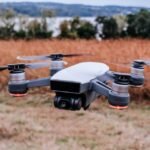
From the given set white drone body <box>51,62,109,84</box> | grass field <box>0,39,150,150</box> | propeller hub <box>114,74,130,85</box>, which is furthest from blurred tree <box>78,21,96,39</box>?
propeller hub <box>114,74,130,85</box>

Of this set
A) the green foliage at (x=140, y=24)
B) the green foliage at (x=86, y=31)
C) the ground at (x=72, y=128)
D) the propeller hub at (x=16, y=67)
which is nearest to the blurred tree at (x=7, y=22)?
the green foliage at (x=86, y=31)

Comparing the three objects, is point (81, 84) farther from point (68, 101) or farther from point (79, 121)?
point (79, 121)

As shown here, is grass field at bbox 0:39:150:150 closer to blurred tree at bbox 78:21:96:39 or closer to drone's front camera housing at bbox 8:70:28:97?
blurred tree at bbox 78:21:96:39

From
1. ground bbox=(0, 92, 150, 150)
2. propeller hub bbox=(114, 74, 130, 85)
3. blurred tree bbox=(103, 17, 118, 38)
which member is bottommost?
ground bbox=(0, 92, 150, 150)

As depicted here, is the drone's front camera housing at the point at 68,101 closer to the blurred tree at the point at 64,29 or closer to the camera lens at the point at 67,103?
the camera lens at the point at 67,103

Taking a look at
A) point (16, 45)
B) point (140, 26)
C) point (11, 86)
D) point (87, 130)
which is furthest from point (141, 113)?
point (11, 86)

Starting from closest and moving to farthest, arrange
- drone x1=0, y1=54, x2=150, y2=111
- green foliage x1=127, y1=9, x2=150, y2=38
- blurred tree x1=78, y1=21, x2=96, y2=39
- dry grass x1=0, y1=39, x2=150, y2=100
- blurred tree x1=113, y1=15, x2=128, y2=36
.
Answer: drone x1=0, y1=54, x2=150, y2=111 → dry grass x1=0, y1=39, x2=150, y2=100 → green foliage x1=127, y1=9, x2=150, y2=38 → blurred tree x1=113, y1=15, x2=128, y2=36 → blurred tree x1=78, y1=21, x2=96, y2=39

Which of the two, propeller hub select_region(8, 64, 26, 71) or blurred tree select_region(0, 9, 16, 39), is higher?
propeller hub select_region(8, 64, 26, 71)

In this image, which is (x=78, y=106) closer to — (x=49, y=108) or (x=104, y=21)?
(x=49, y=108)
